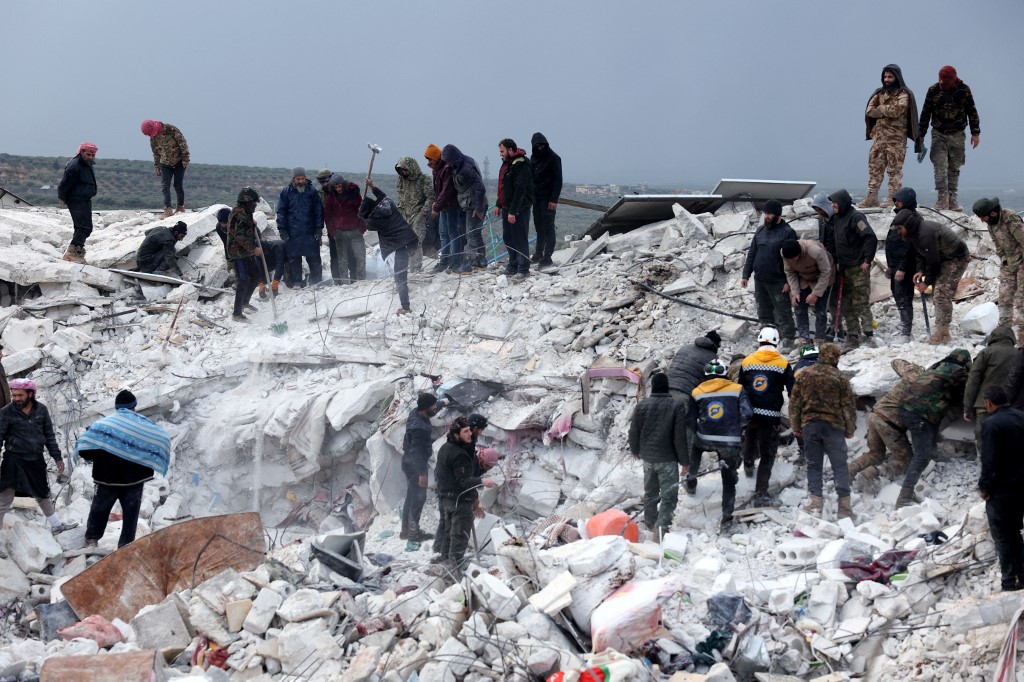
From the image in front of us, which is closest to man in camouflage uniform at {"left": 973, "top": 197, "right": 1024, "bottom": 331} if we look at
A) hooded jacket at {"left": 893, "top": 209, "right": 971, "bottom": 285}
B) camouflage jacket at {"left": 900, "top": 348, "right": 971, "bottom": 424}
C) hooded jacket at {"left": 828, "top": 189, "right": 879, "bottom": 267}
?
hooded jacket at {"left": 893, "top": 209, "right": 971, "bottom": 285}

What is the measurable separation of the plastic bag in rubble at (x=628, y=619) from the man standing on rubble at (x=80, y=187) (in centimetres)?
932

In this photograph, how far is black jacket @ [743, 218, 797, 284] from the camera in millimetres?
8422

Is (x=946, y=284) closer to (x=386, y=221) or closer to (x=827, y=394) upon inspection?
(x=827, y=394)

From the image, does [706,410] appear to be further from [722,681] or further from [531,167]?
[531,167]

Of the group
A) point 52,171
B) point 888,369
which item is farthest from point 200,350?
point 52,171

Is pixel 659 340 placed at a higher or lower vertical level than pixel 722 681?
higher

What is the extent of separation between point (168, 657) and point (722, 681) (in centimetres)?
340

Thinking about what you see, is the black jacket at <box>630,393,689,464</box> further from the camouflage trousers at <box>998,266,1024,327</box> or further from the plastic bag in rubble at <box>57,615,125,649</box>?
the plastic bag in rubble at <box>57,615,125,649</box>

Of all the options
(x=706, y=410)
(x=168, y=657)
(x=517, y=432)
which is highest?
(x=706, y=410)

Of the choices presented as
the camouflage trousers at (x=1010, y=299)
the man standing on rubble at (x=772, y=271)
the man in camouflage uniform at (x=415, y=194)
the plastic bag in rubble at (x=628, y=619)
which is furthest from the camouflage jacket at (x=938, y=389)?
the man in camouflage uniform at (x=415, y=194)

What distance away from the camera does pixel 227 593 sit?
5.94m

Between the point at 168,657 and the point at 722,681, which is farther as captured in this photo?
the point at 168,657

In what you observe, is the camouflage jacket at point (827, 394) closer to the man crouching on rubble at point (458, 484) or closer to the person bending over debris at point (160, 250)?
the man crouching on rubble at point (458, 484)

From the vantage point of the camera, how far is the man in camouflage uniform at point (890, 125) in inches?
386
